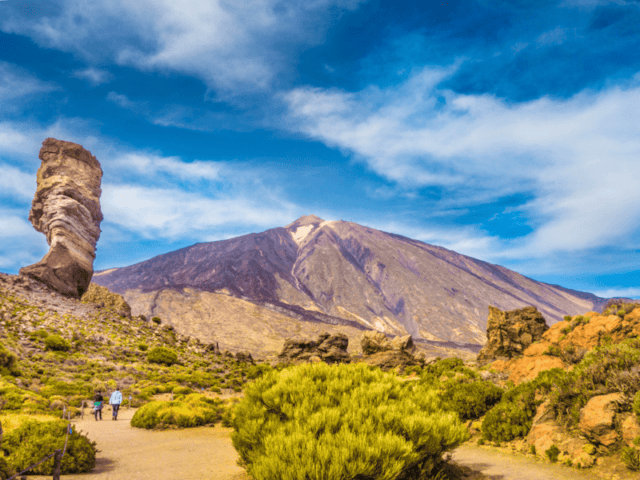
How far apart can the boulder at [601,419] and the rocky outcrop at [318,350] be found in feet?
130

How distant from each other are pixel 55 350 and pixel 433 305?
162 meters

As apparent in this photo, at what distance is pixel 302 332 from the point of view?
98625mm

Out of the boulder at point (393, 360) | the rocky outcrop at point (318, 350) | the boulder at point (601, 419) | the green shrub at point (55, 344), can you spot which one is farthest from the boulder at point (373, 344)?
the boulder at point (601, 419)

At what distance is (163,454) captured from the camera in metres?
11.0

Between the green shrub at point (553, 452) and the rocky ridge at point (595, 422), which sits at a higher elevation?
the rocky ridge at point (595, 422)

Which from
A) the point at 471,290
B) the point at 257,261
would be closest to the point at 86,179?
the point at 257,261

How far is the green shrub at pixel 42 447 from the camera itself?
7.25 metres

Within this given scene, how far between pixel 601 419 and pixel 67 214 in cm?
6441

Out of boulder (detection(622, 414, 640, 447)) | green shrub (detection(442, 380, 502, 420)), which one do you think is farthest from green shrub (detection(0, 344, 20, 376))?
boulder (detection(622, 414, 640, 447))

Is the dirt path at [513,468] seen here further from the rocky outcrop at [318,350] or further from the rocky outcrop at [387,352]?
the rocky outcrop at [318,350]

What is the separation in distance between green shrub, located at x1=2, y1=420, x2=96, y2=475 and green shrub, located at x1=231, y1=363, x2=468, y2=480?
13.8ft

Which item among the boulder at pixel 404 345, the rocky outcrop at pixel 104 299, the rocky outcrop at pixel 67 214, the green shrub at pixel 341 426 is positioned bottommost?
the boulder at pixel 404 345

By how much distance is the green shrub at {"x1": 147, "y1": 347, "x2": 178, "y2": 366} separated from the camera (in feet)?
127

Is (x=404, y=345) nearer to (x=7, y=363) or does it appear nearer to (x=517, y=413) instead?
(x=517, y=413)
